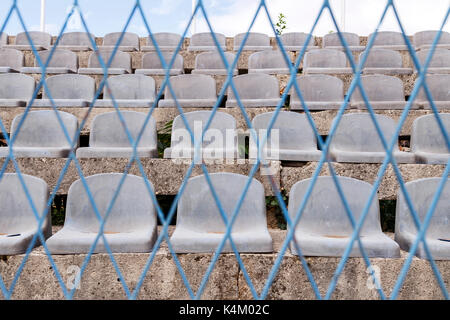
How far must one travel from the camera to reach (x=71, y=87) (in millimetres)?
2137

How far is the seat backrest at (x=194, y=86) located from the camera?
2094 millimetres

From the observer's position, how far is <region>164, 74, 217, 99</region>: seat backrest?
2094 millimetres

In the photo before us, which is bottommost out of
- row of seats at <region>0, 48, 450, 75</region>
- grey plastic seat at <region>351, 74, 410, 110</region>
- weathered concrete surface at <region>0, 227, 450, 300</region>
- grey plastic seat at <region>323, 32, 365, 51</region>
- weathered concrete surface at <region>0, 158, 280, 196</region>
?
weathered concrete surface at <region>0, 227, 450, 300</region>

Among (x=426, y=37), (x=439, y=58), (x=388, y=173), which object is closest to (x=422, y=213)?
(x=388, y=173)

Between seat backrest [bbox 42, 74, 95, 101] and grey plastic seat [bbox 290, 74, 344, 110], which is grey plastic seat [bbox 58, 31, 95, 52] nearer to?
seat backrest [bbox 42, 74, 95, 101]

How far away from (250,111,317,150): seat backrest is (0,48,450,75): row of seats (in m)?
0.75

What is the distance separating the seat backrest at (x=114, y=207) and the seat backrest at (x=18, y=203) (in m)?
0.09

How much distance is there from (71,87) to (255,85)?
950 millimetres

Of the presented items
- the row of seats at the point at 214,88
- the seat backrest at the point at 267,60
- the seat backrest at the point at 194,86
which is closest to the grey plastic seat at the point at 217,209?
the row of seats at the point at 214,88

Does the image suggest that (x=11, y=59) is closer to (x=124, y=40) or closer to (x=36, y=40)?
(x=36, y=40)

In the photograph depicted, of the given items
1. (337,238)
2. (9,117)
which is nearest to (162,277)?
(337,238)

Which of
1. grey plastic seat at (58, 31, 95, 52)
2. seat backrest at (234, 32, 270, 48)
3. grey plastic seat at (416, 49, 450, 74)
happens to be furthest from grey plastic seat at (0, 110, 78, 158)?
grey plastic seat at (416, 49, 450, 74)
